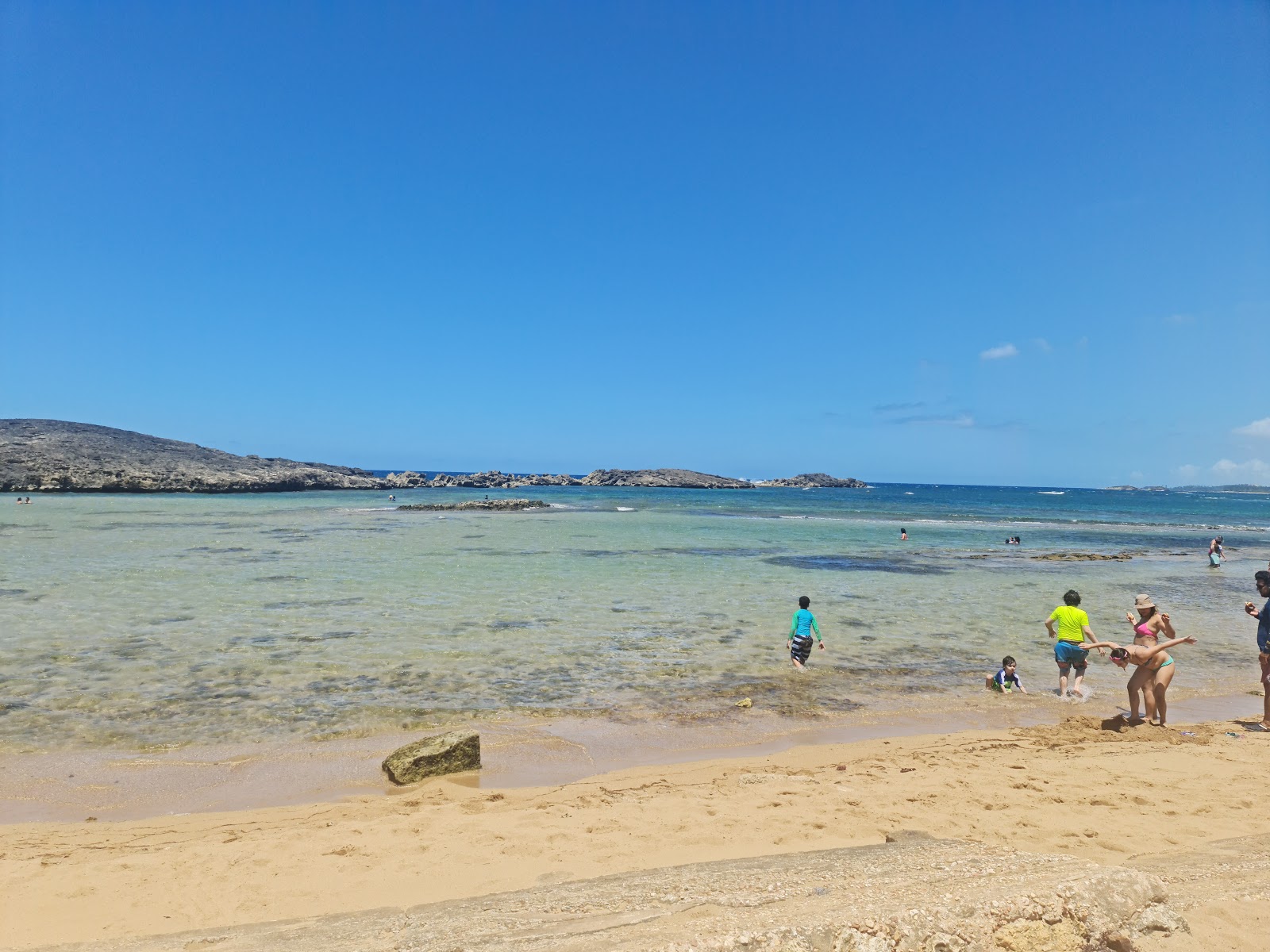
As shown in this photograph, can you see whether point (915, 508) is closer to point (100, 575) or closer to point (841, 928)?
point (100, 575)

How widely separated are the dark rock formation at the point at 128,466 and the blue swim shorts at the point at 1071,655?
9410cm

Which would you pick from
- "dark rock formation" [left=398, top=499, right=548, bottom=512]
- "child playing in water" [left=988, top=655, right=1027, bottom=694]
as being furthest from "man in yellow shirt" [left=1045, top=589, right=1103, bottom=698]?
"dark rock formation" [left=398, top=499, right=548, bottom=512]

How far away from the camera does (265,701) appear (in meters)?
9.59

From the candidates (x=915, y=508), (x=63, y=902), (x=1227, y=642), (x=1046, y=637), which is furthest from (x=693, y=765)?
(x=915, y=508)

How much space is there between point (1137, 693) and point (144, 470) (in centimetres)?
10322

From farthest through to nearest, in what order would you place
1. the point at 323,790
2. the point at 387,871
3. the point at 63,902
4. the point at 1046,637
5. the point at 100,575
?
the point at 100,575, the point at 1046,637, the point at 323,790, the point at 387,871, the point at 63,902

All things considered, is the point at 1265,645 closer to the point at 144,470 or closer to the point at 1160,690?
the point at 1160,690

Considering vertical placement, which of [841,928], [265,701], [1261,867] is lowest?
[265,701]

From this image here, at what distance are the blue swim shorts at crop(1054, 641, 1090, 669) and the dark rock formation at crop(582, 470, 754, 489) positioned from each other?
136 meters

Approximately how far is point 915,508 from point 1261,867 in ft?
268

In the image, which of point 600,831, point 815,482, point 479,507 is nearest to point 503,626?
point 600,831

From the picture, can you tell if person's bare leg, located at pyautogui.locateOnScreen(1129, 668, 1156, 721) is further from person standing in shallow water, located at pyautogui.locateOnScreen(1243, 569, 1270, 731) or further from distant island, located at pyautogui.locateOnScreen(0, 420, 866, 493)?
distant island, located at pyautogui.locateOnScreen(0, 420, 866, 493)

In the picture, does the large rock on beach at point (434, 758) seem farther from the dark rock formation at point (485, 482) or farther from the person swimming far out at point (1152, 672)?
the dark rock formation at point (485, 482)

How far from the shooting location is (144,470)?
85.8 meters
